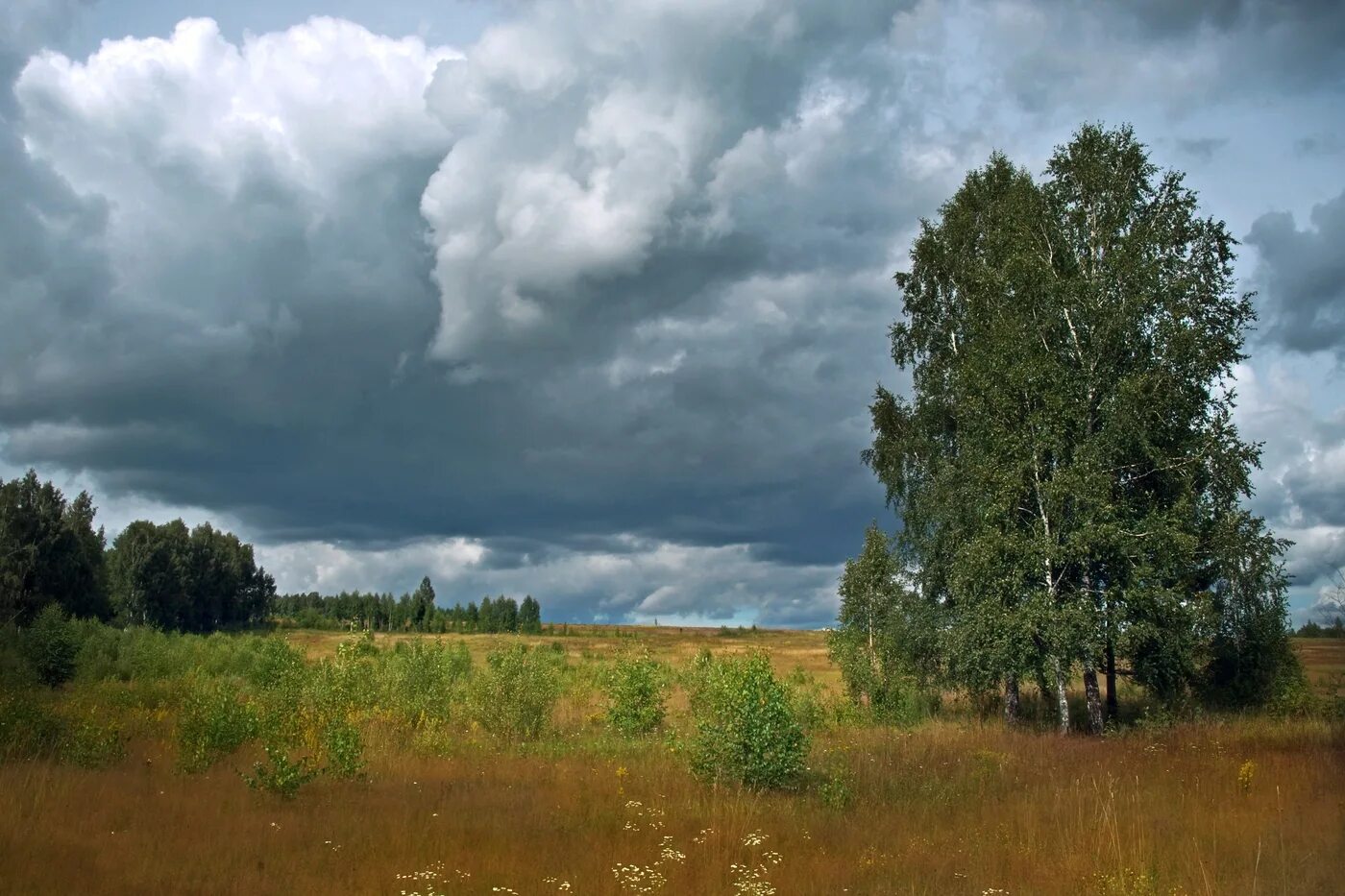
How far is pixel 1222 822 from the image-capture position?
13031mm

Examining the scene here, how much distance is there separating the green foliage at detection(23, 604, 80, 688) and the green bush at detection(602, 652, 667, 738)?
17.0 m

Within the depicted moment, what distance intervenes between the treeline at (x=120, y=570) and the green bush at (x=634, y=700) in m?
27.3

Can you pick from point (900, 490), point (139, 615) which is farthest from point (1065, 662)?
point (139, 615)

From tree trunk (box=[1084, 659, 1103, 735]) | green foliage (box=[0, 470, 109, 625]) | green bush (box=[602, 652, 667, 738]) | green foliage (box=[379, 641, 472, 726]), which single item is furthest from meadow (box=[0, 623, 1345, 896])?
green foliage (box=[0, 470, 109, 625])

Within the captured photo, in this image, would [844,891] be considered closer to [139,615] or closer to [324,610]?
[139,615]

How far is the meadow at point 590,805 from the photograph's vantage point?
996 cm

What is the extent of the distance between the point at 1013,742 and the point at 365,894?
58.5ft

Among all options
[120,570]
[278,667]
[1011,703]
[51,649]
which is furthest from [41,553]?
[1011,703]

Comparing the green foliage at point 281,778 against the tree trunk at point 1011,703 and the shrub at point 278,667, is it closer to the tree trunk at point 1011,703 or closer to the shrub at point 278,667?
the shrub at point 278,667

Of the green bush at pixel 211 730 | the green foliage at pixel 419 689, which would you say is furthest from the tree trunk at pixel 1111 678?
the green bush at pixel 211 730

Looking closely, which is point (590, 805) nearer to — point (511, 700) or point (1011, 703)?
point (511, 700)

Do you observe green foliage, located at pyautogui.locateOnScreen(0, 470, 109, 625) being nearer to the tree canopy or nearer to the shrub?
the shrub

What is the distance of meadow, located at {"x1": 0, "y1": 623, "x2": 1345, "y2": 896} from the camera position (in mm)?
9961

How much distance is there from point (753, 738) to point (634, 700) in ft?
35.1
